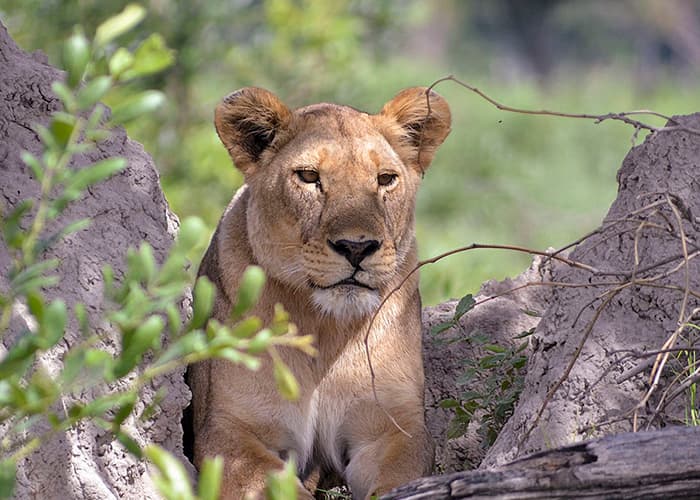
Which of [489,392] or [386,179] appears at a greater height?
[386,179]

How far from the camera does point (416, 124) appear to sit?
14.8ft

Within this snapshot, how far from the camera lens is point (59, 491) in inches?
131

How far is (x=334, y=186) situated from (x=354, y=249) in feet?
0.91

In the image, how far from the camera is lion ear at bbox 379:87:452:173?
4457mm

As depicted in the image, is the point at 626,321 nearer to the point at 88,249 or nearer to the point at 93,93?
the point at 88,249

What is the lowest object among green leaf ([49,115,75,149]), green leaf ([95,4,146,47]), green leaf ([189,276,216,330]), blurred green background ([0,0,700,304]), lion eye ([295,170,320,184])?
green leaf ([189,276,216,330])

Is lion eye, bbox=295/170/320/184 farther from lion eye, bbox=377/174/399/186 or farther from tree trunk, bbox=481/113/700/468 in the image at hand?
tree trunk, bbox=481/113/700/468

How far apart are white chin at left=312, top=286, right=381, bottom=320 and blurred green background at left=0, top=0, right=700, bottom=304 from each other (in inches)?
130

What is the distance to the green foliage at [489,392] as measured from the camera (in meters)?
4.04

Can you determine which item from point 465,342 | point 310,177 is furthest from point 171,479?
point 465,342

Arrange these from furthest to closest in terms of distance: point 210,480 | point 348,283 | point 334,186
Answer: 1. point 334,186
2. point 348,283
3. point 210,480

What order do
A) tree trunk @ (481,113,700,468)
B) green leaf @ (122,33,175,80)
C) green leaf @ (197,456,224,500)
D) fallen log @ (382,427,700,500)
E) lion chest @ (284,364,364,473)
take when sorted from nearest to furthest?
1. green leaf @ (197,456,224,500)
2. green leaf @ (122,33,175,80)
3. fallen log @ (382,427,700,500)
4. tree trunk @ (481,113,700,468)
5. lion chest @ (284,364,364,473)

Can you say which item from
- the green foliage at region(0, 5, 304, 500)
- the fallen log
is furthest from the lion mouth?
the green foliage at region(0, 5, 304, 500)

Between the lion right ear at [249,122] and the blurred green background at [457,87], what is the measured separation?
9.56ft
